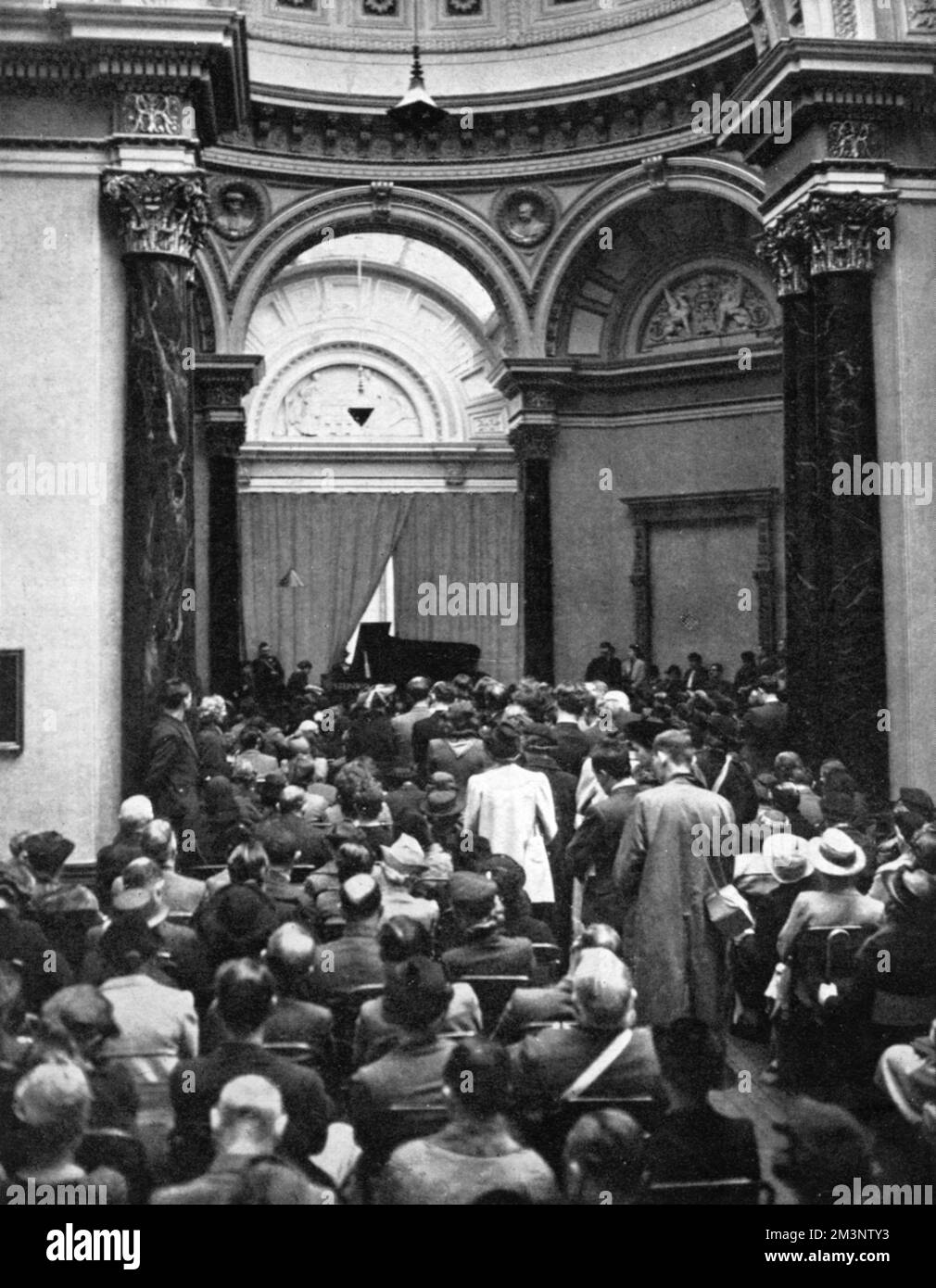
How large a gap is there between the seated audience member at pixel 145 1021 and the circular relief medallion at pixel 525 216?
16.0 m

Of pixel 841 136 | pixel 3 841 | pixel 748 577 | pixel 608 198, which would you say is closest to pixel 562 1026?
pixel 3 841

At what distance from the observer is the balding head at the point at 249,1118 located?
339cm

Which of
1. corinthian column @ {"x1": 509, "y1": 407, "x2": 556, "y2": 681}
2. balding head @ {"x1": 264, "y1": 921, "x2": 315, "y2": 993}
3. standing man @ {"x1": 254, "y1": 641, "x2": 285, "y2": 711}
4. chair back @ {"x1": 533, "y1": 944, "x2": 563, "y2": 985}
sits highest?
corinthian column @ {"x1": 509, "y1": 407, "x2": 556, "y2": 681}

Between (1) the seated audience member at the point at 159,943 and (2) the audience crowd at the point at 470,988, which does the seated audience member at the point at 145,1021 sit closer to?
(2) the audience crowd at the point at 470,988

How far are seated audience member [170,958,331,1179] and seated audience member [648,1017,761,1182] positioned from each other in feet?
2.98

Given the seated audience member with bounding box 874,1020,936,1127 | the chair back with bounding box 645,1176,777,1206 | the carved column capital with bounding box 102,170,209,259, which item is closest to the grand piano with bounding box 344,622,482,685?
the carved column capital with bounding box 102,170,209,259

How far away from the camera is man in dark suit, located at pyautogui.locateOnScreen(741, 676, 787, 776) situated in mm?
10070

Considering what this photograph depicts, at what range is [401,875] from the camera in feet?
20.3

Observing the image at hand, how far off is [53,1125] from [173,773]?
205 inches

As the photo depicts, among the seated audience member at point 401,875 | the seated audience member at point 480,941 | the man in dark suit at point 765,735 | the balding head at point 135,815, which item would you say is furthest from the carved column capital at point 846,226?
the seated audience member at point 480,941

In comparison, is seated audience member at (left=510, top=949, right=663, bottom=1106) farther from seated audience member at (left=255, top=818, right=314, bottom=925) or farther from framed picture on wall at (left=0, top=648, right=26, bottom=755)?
framed picture on wall at (left=0, top=648, right=26, bottom=755)

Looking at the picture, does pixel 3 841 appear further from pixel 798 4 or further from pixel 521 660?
pixel 521 660

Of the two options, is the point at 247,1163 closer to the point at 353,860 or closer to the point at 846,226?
the point at 353,860
